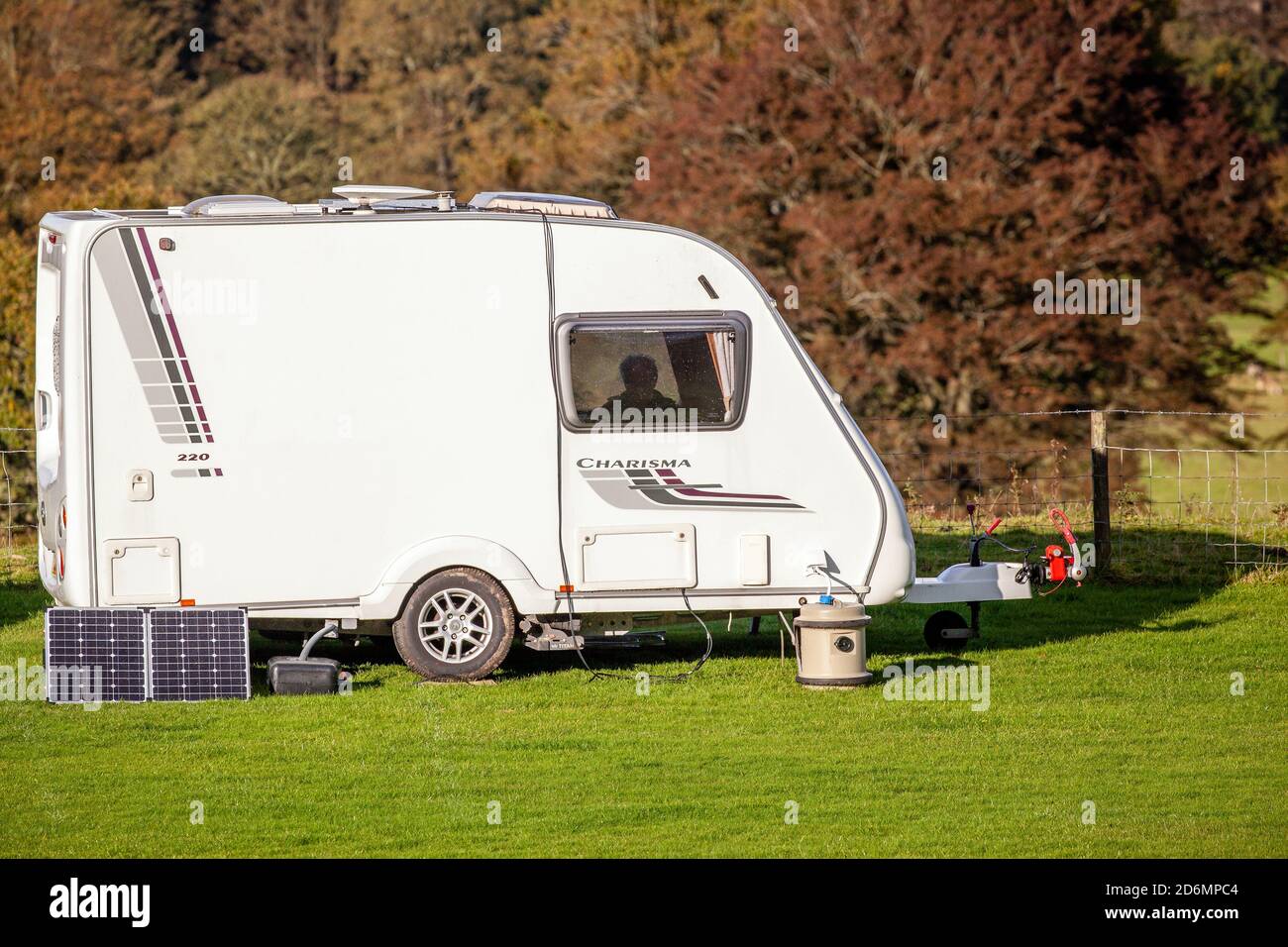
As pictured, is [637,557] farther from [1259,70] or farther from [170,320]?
[1259,70]

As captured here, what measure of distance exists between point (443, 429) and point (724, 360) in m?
1.85

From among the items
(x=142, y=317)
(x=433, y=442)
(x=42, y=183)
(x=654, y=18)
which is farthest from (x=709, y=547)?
(x=42, y=183)

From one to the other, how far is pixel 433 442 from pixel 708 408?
1.77 m

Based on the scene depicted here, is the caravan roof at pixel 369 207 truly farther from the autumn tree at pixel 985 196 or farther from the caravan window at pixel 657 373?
the autumn tree at pixel 985 196

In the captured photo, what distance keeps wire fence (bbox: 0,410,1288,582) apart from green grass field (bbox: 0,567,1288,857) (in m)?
2.67

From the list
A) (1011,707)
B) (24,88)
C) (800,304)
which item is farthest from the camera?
(24,88)

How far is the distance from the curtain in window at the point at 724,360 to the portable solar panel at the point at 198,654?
10.9 ft

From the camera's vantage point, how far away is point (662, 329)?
442 inches

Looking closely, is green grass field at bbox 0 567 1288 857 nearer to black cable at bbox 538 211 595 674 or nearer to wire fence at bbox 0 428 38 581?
black cable at bbox 538 211 595 674

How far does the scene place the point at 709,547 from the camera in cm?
1123

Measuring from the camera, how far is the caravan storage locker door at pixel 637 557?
11.2m

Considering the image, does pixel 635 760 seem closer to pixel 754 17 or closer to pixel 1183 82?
pixel 1183 82

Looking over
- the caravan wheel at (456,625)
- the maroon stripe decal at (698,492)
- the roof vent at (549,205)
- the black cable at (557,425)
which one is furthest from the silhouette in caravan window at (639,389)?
the caravan wheel at (456,625)

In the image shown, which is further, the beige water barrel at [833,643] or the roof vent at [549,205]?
the roof vent at [549,205]
